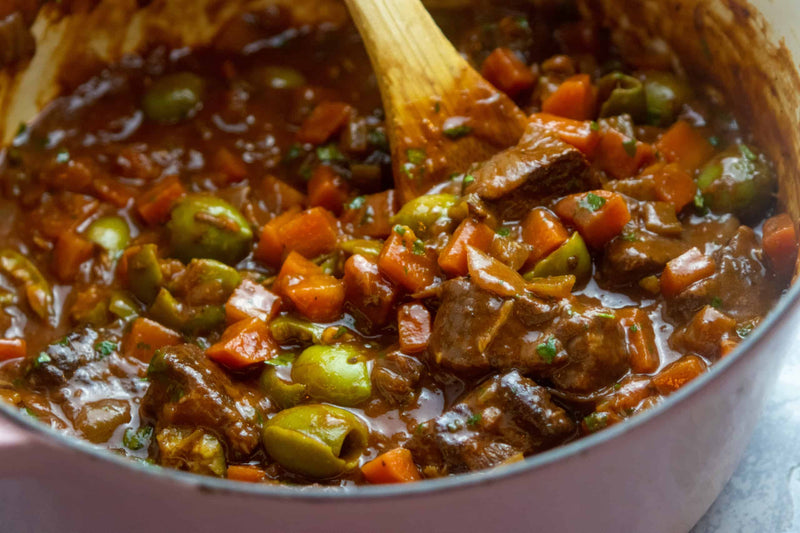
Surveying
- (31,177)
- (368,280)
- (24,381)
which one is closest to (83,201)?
(31,177)

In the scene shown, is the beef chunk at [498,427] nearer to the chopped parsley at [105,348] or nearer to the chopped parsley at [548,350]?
the chopped parsley at [548,350]

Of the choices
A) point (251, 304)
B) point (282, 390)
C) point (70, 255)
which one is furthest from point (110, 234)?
point (282, 390)

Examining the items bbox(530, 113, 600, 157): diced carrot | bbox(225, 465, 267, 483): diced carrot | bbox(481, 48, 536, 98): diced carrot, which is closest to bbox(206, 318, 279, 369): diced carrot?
bbox(225, 465, 267, 483): diced carrot

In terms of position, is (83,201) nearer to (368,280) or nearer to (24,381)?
(24,381)

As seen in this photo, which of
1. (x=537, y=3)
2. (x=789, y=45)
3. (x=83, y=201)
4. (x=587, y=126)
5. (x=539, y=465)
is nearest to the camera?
(x=539, y=465)

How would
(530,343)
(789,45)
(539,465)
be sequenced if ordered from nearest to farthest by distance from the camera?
(539,465) → (530,343) → (789,45)

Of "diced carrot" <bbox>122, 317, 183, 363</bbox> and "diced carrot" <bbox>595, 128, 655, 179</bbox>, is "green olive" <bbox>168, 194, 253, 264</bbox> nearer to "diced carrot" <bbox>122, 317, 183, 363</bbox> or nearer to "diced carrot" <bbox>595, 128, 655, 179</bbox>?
"diced carrot" <bbox>122, 317, 183, 363</bbox>

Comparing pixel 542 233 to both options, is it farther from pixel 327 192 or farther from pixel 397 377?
pixel 327 192
